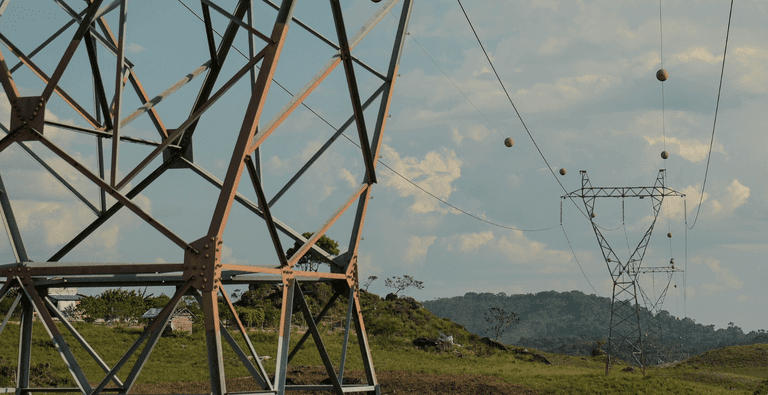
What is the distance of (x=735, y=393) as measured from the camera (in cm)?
2720

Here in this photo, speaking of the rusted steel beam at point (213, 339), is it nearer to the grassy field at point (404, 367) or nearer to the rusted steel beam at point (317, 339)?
the rusted steel beam at point (317, 339)

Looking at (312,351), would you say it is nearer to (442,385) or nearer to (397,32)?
(442,385)

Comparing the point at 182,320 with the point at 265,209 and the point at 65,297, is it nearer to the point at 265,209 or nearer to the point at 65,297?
the point at 265,209

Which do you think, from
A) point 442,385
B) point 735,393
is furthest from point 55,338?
point 735,393

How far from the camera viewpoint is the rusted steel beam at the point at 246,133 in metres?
10.1

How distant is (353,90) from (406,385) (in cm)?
1463

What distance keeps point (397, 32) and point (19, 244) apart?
369 inches

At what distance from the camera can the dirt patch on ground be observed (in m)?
24.4

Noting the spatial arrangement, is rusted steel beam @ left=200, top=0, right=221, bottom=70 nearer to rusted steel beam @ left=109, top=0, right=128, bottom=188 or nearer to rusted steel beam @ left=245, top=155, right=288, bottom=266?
rusted steel beam @ left=109, top=0, right=128, bottom=188

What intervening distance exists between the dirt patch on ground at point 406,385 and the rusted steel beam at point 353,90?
450 inches

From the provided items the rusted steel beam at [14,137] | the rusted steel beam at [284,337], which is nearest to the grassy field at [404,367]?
the rusted steel beam at [284,337]

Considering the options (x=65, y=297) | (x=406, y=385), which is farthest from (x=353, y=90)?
(x=65, y=297)

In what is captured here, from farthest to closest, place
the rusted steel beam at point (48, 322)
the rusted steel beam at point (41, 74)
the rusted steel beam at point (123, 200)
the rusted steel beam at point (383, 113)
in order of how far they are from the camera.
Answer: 1. the rusted steel beam at point (383, 113)
2. the rusted steel beam at point (41, 74)
3. the rusted steel beam at point (48, 322)
4. the rusted steel beam at point (123, 200)

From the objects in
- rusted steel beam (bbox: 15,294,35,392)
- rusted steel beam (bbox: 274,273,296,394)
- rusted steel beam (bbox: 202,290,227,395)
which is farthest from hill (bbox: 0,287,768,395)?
rusted steel beam (bbox: 202,290,227,395)
